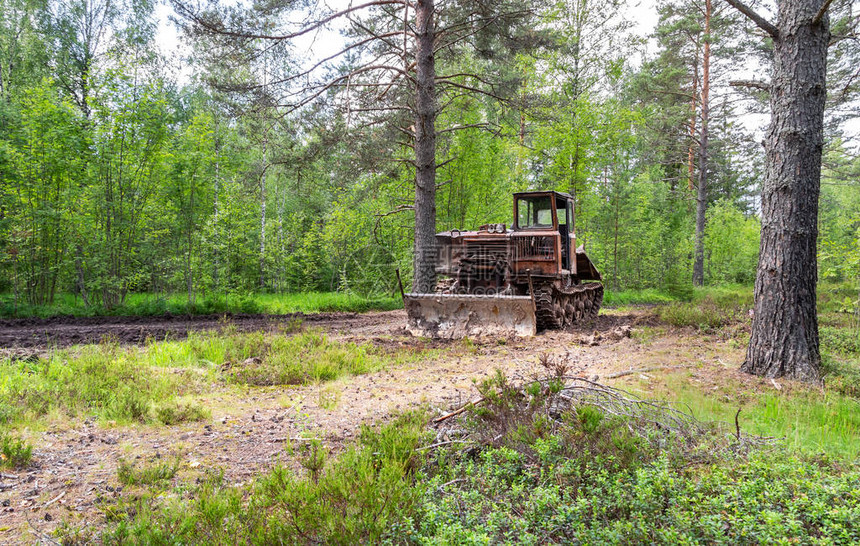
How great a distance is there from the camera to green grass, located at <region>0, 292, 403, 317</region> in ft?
36.9

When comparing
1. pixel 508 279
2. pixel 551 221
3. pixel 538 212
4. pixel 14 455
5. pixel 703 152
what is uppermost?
pixel 703 152

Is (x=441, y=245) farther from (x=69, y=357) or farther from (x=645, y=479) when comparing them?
(x=645, y=479)

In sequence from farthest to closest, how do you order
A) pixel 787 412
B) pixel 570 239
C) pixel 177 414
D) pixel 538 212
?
pixel 570 239 → pixel 538 212 → pixel 177 414 → pixel 787 412

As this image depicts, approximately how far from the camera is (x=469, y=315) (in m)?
9.16

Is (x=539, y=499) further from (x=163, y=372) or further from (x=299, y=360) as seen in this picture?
(x=163, y=372)

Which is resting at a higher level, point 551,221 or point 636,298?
point 551,221

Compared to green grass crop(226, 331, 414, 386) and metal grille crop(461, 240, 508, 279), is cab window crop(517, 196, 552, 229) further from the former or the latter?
green grass crop(226, 331, 414, 386)

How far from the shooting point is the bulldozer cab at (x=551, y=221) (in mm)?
9836

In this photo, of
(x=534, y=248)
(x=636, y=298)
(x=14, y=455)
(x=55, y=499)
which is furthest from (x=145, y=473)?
(x=636, y=298)

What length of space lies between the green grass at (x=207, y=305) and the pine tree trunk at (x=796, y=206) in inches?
419

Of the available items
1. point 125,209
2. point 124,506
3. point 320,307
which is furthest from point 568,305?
point 125,209

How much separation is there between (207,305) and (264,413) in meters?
8.87

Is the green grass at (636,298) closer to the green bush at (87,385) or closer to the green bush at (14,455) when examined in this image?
the green bush at (87,385)

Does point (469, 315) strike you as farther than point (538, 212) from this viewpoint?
No
